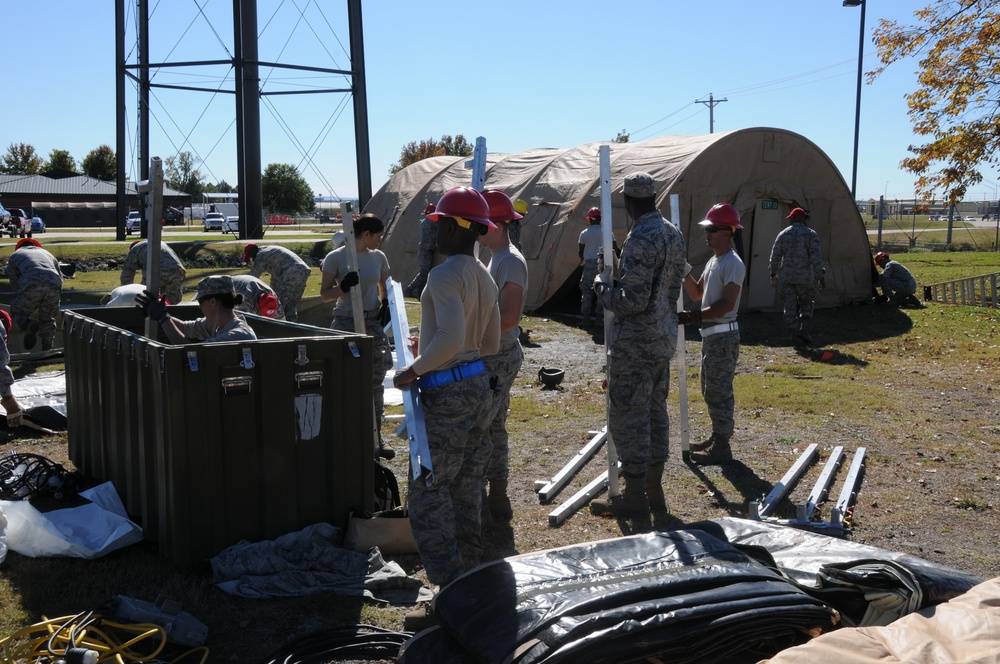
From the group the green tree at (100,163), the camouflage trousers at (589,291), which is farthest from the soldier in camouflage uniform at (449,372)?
the green tree at (100,163)

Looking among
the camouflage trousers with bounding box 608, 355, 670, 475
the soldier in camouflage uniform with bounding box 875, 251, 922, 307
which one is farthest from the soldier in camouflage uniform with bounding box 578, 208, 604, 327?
the camouflage trousers with bounding box 608, 355, 670, 475

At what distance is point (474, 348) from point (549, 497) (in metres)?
2.42

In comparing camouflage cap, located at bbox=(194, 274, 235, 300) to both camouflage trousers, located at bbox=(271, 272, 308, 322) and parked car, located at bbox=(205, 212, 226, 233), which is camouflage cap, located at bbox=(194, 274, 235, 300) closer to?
camouflage trousers, located at bbox=(271, 272, 308, 322)

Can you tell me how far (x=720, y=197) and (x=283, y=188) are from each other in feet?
211

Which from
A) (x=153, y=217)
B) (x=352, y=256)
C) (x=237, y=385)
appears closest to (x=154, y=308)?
(x=153, y=217)

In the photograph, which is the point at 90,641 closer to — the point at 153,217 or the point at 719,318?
the point at 153,217

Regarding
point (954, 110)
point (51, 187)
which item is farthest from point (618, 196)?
point (51, 187)

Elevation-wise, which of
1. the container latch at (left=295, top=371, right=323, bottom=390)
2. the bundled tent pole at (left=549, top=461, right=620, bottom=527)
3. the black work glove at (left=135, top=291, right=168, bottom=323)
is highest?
the black work glove at (left=135, top=291, right=168, bottom=323)

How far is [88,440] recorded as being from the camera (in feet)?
22.0

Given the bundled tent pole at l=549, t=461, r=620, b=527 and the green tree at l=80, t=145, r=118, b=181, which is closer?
the bundled tent pole at l=549, t=461, r=620, b=527

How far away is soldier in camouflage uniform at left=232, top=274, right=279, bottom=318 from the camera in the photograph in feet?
27.6

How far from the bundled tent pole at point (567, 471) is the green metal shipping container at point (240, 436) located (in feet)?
4.88

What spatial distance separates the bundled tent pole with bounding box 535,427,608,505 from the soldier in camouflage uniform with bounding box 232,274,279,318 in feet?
10.0

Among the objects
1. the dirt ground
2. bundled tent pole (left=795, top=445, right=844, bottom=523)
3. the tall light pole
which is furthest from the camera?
the tall light pole
